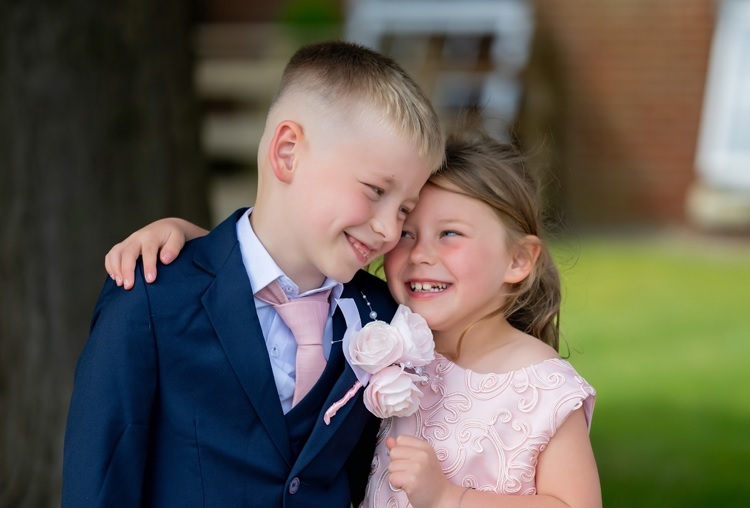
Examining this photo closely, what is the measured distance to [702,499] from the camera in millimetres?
4441

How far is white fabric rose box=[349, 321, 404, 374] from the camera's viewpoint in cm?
237

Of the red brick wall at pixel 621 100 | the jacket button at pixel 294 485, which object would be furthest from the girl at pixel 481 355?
the red brick wall at pixel 621 100

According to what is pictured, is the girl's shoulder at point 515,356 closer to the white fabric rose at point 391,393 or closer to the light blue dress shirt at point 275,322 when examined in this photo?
the white fabric rose at point 391,393

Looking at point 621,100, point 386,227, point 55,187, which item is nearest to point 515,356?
point 386,227

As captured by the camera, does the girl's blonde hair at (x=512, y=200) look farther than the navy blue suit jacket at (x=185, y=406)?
Yes

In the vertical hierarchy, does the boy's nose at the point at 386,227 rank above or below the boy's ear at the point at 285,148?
below

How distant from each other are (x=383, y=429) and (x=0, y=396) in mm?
1769

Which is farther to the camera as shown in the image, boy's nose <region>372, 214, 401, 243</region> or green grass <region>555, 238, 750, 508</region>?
green grass <region>555, 238, 750, 508</region>

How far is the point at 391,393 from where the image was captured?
93.1 inches

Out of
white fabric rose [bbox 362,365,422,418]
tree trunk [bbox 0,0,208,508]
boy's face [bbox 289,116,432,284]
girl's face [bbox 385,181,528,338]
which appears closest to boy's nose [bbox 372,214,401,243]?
boy's face [bbox 289,116,432,284]

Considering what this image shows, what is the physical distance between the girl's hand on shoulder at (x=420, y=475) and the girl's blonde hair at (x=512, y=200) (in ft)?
1.27

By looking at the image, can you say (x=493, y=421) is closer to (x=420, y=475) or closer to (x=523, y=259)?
(x=420, y=475)

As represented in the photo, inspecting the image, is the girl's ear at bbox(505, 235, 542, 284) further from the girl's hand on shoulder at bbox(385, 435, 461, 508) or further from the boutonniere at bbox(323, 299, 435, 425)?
the girl's hand on shoulder at bbox(385, 435, 461, 508)

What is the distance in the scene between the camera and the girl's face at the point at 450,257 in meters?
2.58
